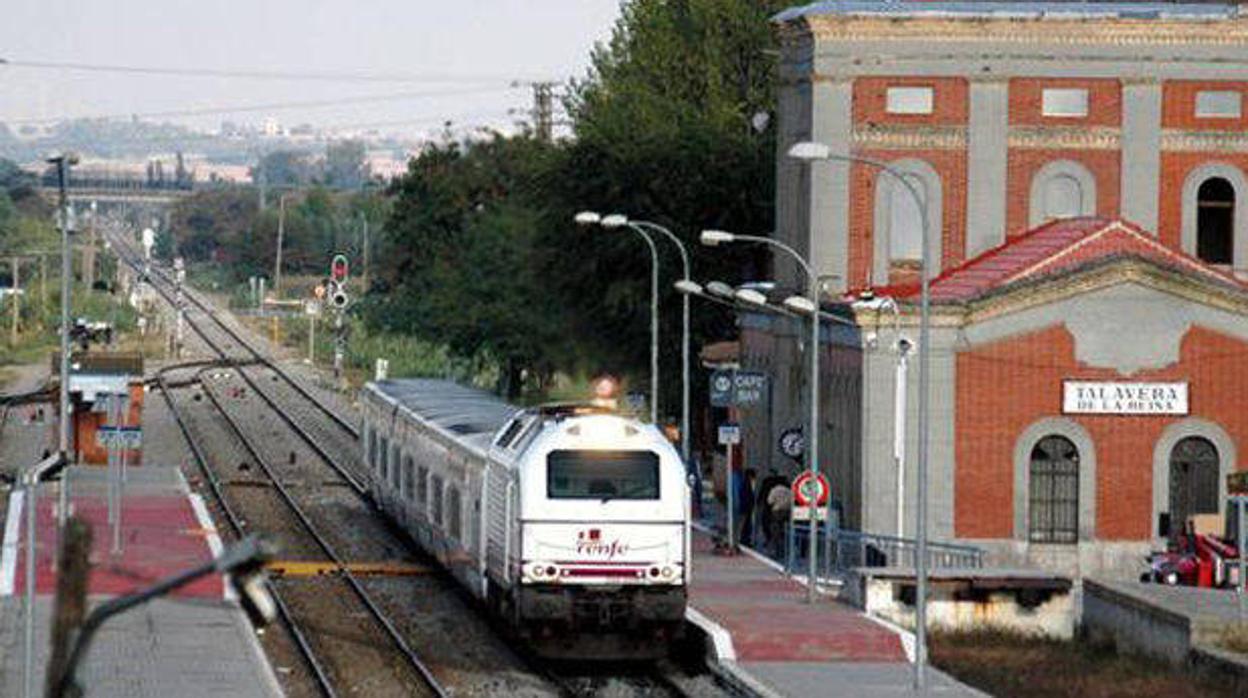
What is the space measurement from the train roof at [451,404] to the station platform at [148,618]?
13.5 ft

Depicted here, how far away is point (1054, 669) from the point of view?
3741 cm

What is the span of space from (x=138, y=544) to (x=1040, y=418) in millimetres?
16223

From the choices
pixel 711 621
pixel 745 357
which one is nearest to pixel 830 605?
pixel 711 621

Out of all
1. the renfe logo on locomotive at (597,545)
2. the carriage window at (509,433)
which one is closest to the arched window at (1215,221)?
the carriage window at (509,433)

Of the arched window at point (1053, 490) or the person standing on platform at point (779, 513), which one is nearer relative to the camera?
the person standing on platform at point (779, 513)

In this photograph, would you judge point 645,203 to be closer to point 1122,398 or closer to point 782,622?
point 1122,398

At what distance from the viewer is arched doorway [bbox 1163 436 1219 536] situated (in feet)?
180

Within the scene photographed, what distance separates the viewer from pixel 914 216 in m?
63.6

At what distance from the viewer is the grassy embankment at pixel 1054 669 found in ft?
116

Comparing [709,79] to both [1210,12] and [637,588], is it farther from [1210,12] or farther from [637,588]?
[637,588]

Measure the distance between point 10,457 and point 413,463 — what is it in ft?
83.5

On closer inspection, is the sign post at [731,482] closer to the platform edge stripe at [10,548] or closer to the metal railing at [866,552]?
the metal railing at [866,552]

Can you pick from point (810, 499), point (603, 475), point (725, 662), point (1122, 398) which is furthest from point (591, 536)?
point (1122, 398)

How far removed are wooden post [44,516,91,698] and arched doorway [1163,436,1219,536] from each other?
39.9m
